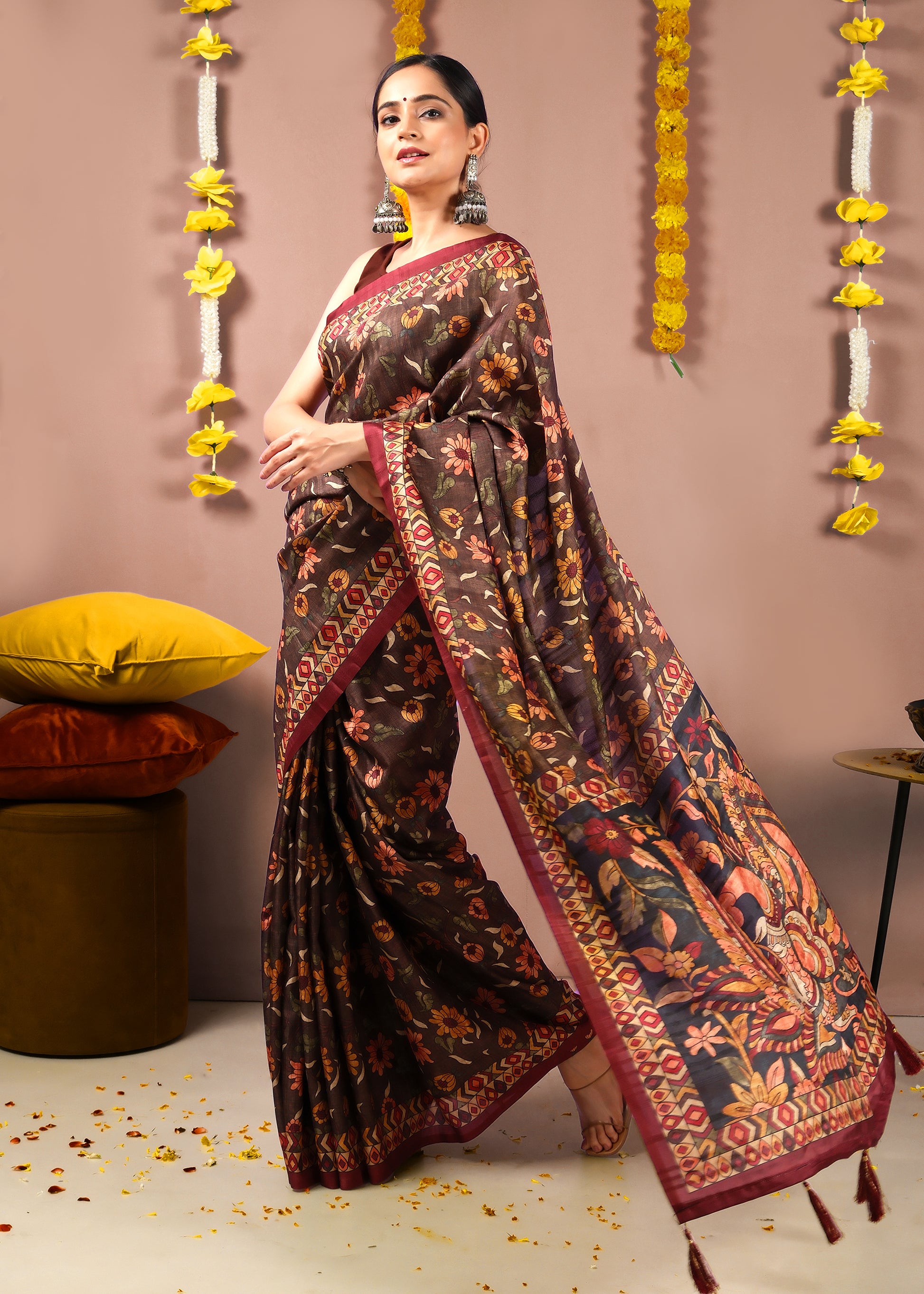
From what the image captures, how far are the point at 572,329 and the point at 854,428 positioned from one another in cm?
66

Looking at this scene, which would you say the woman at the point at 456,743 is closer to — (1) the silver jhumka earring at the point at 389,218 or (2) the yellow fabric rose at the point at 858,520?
(1) the silver jhumka earring at the point at 389,218

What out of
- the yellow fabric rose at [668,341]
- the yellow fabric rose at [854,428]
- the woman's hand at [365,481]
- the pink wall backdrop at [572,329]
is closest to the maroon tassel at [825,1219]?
the woman's hand at [365,481]

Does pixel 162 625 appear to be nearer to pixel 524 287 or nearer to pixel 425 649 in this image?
pixel 425 649

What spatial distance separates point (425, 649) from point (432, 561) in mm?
273

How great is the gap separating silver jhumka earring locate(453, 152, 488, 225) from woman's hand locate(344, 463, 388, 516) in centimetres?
46

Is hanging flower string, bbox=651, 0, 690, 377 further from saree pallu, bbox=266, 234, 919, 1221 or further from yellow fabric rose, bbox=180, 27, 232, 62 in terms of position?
yellow fabric rose, bbox=180, 27, 232, 62

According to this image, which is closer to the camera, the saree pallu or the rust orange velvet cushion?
the saree pallu

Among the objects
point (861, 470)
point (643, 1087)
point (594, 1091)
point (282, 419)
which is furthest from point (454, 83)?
point (594, 1091)

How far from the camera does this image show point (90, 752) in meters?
2.32

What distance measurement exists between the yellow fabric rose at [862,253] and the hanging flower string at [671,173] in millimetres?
348

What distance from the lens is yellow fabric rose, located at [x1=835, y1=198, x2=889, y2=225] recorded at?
249cm

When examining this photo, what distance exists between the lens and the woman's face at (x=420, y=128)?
1790 millimetres

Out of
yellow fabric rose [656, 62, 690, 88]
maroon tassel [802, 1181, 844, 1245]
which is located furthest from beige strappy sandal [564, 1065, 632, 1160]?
yellow fabric rose [656, 62, 690, 88]

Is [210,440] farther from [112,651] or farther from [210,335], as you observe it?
[112,651]
